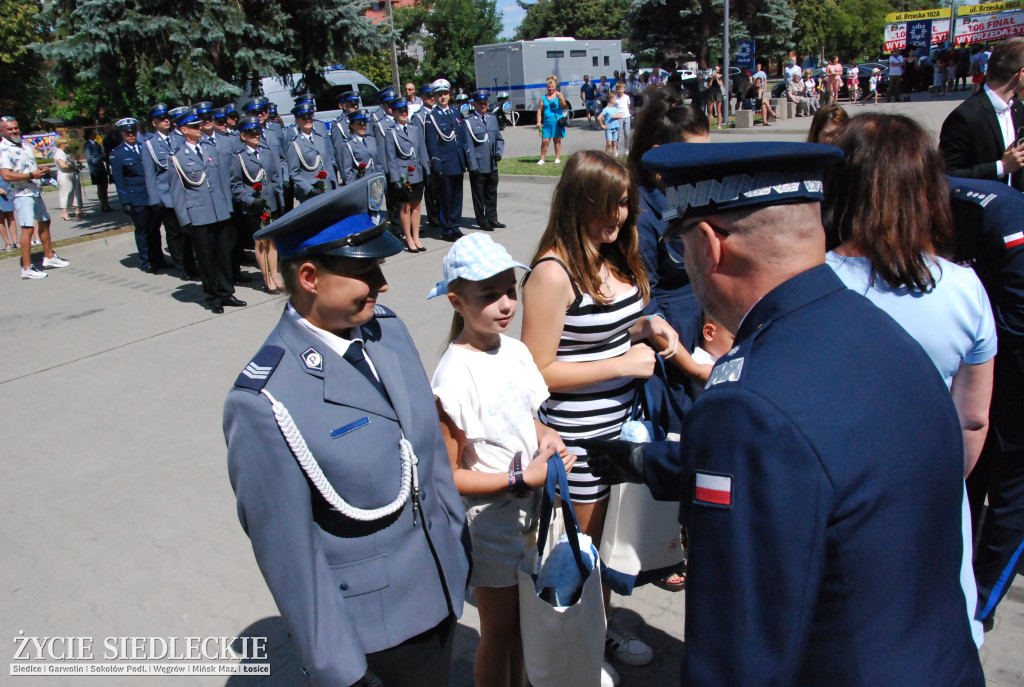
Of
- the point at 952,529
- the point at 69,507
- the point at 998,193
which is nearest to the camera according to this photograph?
the point at 952,529

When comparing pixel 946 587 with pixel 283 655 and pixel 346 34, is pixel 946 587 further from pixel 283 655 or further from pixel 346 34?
pixel 346 34

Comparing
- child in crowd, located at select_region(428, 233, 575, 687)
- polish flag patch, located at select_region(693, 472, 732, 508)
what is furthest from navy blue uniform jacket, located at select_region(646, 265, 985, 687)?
child in crowd, located at select_region(428, 233, 575, 687)

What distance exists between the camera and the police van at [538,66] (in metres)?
30.2

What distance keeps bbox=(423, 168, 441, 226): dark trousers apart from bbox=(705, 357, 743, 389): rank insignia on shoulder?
34.1 feet

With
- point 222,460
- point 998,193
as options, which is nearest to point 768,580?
point 998,193

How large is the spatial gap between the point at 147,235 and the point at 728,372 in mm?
10788

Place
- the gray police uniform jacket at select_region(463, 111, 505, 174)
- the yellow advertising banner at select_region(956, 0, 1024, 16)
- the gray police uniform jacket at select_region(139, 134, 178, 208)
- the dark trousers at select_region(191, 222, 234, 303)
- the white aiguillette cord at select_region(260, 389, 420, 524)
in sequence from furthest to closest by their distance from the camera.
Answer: the yellow advertising banner at select_region(956, 0, 1024, 16)
the gray police uniform jacket at select_region(463, 111, 505, 174)
the gray police uniform jacket at select_region(139, 134, 178, 208)
the dark trousers at select_region(191, 222, 234, 303)
the white aiguillette cord at select_region(260, 389, 420, 524)

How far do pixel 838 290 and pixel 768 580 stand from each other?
0.53 m

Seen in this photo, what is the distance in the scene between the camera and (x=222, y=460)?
17.3 feet

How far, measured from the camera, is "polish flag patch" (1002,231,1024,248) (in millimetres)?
2689

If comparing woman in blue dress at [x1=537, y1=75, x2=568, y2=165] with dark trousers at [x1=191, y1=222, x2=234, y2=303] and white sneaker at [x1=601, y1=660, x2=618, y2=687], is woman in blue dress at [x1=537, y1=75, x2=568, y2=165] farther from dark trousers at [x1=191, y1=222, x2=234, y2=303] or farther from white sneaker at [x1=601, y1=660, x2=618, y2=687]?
white sneaker at [x1=601, y1=660, x2=618, y2=687]

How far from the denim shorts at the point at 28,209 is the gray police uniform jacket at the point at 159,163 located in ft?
7.27

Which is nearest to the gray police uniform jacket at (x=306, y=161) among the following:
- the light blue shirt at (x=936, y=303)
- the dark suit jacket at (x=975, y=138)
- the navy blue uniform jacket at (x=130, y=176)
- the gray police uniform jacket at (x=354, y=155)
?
the gray police uniform jacket at (x=354, y=155)

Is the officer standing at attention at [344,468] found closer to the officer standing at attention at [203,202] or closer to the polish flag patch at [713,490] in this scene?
the polish flag patch at [713,490]
